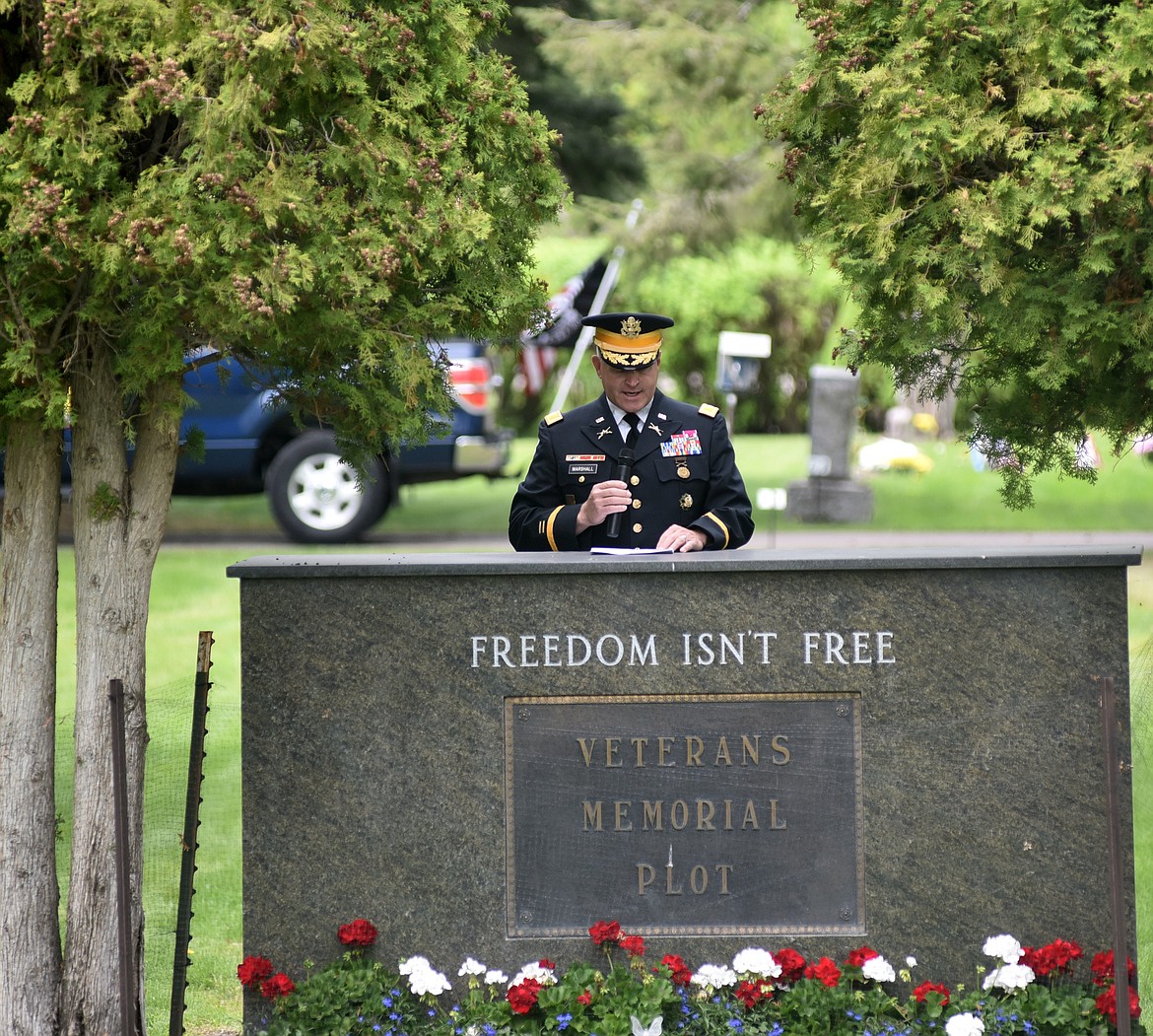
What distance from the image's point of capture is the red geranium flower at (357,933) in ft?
12.3

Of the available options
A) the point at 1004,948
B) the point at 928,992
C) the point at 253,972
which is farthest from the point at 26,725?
the point at 1004,948

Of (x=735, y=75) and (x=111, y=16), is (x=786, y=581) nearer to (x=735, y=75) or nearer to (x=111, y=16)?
(x=111, y=16)

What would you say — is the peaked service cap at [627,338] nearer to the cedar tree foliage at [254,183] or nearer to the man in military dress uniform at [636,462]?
the man in military dress uniform at [636,462]

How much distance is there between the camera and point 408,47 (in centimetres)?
339

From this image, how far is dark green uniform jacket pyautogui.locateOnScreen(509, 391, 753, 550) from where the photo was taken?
446cm

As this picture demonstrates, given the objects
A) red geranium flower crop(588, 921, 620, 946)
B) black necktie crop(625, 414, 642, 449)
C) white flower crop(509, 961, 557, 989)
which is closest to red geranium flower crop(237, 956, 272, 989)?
white flower crop(509, 961, 557, 989)

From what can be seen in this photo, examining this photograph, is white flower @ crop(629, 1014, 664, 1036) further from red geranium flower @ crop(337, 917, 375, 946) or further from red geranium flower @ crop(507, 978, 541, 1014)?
red geranium flower @ crop(337, 917, 375, 946)

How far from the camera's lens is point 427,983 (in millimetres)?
3717

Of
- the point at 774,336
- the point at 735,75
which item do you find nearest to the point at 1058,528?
the point at 735,75

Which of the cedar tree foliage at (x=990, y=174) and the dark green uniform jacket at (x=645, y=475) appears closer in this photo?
the cedar tree foliage at (x=990, y=174)

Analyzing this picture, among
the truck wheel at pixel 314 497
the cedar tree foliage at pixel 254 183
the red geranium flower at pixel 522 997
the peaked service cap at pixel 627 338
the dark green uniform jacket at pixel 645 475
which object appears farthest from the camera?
the truck wheel at pixel 314 497

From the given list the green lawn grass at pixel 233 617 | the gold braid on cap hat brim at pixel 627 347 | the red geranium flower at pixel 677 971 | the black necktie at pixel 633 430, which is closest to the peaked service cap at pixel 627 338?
the gold braid on cap hat brim at pixel 627 347

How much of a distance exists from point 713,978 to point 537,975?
46 cm

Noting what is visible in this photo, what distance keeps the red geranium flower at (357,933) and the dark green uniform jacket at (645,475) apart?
49.1 inches
